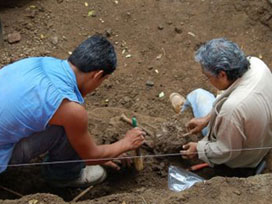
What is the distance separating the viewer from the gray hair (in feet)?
9.25

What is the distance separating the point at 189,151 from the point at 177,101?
109 cm

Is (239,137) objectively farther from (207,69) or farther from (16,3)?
(16,3)

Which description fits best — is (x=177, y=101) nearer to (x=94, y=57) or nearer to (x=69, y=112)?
(x=94, y=57)

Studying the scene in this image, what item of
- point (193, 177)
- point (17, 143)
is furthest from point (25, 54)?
point (193, 177)

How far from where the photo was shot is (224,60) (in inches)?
111

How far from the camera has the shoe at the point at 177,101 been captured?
168 inches

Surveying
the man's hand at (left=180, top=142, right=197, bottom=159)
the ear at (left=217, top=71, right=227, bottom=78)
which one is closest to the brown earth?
the man's hand at (left=180, top=142, right=197, bottom=159)

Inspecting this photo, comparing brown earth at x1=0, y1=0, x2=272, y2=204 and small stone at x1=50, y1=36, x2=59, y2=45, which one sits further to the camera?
small stone at x1=50, y1=36, x2=59, y2=45

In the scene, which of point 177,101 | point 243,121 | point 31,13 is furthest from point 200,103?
point 31,13

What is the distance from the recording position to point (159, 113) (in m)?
4.40

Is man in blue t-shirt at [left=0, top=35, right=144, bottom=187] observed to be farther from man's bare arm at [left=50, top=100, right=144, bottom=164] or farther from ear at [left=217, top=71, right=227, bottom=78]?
ear at [left=217, top=71, right=227, bottom=78]

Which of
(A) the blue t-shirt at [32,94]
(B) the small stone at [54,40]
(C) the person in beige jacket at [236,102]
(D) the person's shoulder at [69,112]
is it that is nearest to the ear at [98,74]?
(A) the blue t-shirt at [32,94]

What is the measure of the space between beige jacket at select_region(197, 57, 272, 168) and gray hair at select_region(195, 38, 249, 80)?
0.08 m

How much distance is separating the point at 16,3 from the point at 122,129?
2473mm
